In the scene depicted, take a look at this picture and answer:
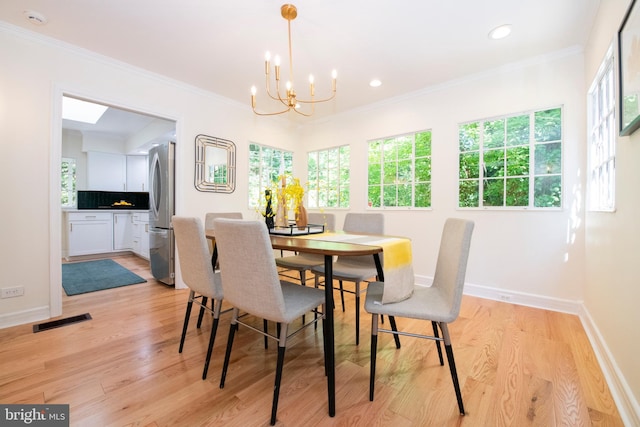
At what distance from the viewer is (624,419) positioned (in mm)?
1260

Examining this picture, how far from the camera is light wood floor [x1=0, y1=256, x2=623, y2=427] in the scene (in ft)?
4.27

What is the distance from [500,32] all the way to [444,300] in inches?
95.0

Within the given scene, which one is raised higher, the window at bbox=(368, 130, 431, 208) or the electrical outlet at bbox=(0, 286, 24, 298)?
the window at bbox=(368, 130, 431, 208)

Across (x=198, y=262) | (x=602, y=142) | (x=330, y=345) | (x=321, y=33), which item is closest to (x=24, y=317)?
(x=198, y=262)

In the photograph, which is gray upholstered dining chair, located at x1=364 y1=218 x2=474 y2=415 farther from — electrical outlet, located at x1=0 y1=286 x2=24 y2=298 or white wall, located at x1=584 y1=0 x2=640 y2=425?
electrical outlet, located at x1=0 y1=286 x2=24 y2=298

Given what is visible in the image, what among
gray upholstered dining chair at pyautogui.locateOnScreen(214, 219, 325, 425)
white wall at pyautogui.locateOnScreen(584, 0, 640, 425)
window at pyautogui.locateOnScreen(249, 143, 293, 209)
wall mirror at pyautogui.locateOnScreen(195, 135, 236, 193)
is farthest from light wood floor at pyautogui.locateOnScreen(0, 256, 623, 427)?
window at pyautogui.locateOnScreen(249, 143, 293, 209)

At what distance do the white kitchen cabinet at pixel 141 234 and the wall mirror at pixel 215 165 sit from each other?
2.49 metres

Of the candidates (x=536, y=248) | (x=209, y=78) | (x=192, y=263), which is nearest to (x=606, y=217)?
(x=536, y=248)

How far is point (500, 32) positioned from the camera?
2.35 metres

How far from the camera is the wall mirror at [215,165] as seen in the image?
11.6 ft

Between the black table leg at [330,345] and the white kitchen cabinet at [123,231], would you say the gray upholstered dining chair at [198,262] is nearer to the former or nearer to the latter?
the black table leg at [330,345]

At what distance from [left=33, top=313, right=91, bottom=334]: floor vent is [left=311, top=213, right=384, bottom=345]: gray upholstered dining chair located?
216 centimetres

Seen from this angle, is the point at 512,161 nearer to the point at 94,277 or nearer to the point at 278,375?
the point at 278,375

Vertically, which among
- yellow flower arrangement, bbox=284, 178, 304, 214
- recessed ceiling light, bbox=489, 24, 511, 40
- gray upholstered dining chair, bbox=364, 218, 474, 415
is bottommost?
gray upholstered dining chair, bbox=364, 218, 474, 415
